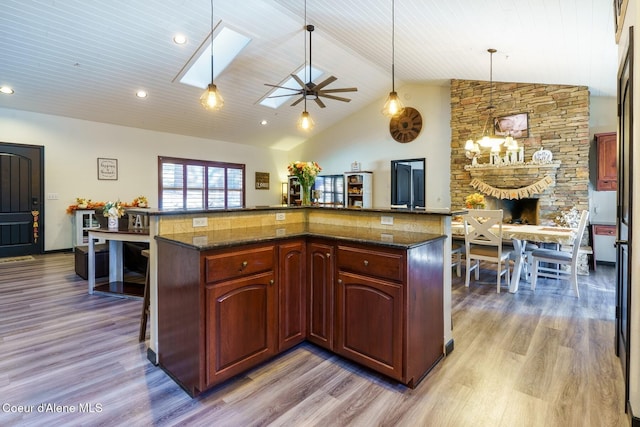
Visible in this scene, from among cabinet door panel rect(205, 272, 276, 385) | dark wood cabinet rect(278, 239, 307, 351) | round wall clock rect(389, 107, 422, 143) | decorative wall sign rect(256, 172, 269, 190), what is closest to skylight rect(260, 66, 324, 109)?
round wall clock rect(389, 107, 422, 143)

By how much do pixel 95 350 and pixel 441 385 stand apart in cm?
253

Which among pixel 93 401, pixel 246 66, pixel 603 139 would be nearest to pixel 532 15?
pixel 603 139

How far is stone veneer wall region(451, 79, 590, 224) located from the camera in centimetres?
508

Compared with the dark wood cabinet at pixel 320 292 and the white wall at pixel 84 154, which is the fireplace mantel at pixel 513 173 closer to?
the dark wood cabinet at pixel 320 292

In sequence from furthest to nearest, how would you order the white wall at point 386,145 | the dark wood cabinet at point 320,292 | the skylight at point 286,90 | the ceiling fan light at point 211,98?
the white wall at point 386,145 < the skylight at point 286,90 < the ceiling fan light at point 211,98 < the dark wood cabinet at point 320,292

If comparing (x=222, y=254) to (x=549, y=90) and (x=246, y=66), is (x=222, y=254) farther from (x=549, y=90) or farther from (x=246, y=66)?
(x=549, y=90)

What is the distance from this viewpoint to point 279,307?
2264 mm

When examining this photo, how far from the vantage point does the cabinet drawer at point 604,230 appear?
5.13 metres

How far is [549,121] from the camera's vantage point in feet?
17.5

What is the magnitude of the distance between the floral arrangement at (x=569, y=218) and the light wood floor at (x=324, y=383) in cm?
239

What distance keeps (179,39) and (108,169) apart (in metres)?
3.52

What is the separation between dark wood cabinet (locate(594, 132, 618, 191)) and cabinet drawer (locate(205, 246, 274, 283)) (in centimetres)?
574

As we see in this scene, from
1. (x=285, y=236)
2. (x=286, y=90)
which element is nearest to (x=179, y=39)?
(x=286, y=90)

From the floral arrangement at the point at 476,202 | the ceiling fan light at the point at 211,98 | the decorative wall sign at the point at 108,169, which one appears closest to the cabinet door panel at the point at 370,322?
the ceiling fan light at the point at 211,98
